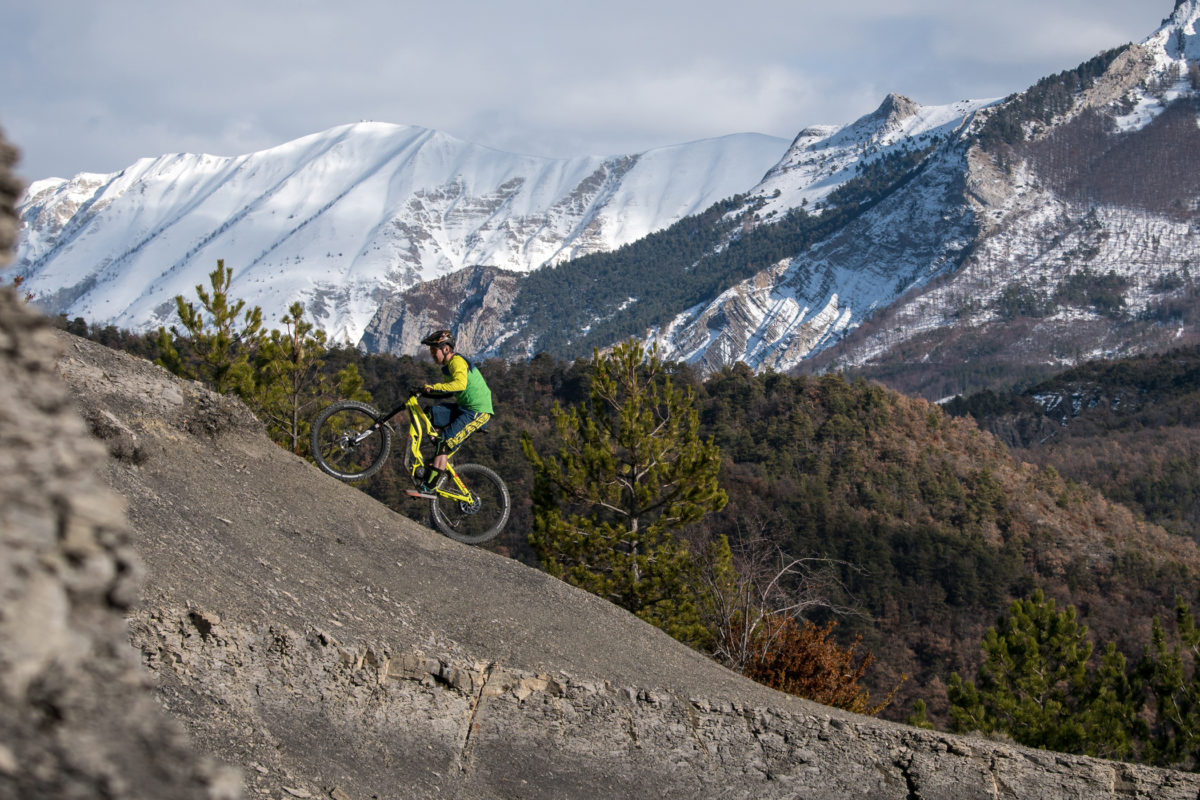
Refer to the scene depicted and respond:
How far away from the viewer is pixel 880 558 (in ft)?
228

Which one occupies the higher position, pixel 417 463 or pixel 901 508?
pixel 901 508

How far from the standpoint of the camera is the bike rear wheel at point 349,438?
11.0 meters

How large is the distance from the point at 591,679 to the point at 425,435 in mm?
3236

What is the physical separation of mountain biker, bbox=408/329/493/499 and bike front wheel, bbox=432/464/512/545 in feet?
0.69

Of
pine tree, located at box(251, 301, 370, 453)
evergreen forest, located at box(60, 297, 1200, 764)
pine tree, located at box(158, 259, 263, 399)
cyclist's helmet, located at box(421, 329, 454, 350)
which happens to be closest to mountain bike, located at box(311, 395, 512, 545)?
cyclist's helmet, located at box(421, 329, 454, 350)

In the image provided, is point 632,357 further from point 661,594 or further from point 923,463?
point 923,463

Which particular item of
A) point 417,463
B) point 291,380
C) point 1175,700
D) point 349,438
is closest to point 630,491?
point 291,380

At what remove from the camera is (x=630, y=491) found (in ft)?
79.8

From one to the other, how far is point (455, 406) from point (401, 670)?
11.2ft

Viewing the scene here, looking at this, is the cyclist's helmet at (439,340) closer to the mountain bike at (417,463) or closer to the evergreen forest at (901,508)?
the mountain bike at (417,463)

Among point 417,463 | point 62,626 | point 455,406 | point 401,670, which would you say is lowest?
point 401,670

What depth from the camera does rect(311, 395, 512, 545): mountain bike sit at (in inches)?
428

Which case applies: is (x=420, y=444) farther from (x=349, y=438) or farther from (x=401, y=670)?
(x=401, y=670)

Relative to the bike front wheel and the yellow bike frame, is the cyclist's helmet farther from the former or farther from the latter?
the bike front wheel
